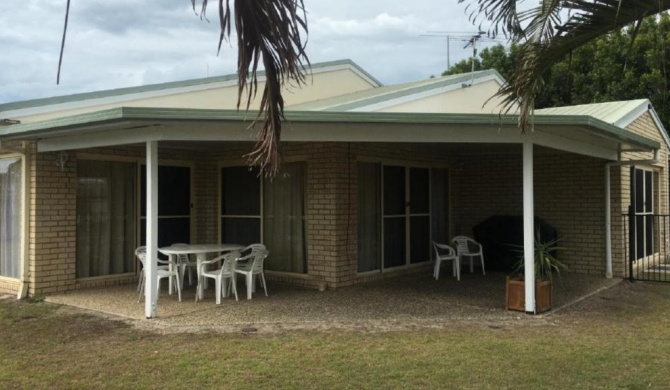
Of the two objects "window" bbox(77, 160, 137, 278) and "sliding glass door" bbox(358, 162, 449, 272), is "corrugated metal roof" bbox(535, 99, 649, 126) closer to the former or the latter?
"sliding glass door" bbox(358, 162, 449, 272)

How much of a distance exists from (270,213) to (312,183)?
1.22 m

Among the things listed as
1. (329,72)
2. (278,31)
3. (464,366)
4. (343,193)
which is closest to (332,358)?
(464,366)

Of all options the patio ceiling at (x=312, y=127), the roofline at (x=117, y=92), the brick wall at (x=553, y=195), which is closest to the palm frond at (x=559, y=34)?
the patio ceiling at (x=312, y=127)

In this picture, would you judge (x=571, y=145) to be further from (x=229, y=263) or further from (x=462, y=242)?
(x=229, y=263)

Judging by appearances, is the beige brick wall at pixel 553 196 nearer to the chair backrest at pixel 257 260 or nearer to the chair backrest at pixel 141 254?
the chair backrest at pixel 257 260

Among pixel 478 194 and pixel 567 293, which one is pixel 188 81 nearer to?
pixel 478 194

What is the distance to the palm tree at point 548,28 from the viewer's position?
4.16 meters

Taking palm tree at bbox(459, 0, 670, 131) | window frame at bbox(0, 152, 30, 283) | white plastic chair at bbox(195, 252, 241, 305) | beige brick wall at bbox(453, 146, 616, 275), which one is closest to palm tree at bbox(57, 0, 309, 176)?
palm tree at bbox(459, 0, 670, 131)

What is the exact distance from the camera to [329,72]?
47.5 feet

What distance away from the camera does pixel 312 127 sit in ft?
24.6

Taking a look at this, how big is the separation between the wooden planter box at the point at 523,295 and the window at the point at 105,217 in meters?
6.60

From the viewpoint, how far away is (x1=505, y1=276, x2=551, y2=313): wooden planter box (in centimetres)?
775

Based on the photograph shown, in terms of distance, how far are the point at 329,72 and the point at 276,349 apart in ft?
31.6

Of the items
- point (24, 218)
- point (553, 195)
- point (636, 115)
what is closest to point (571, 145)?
point (553, 195)
